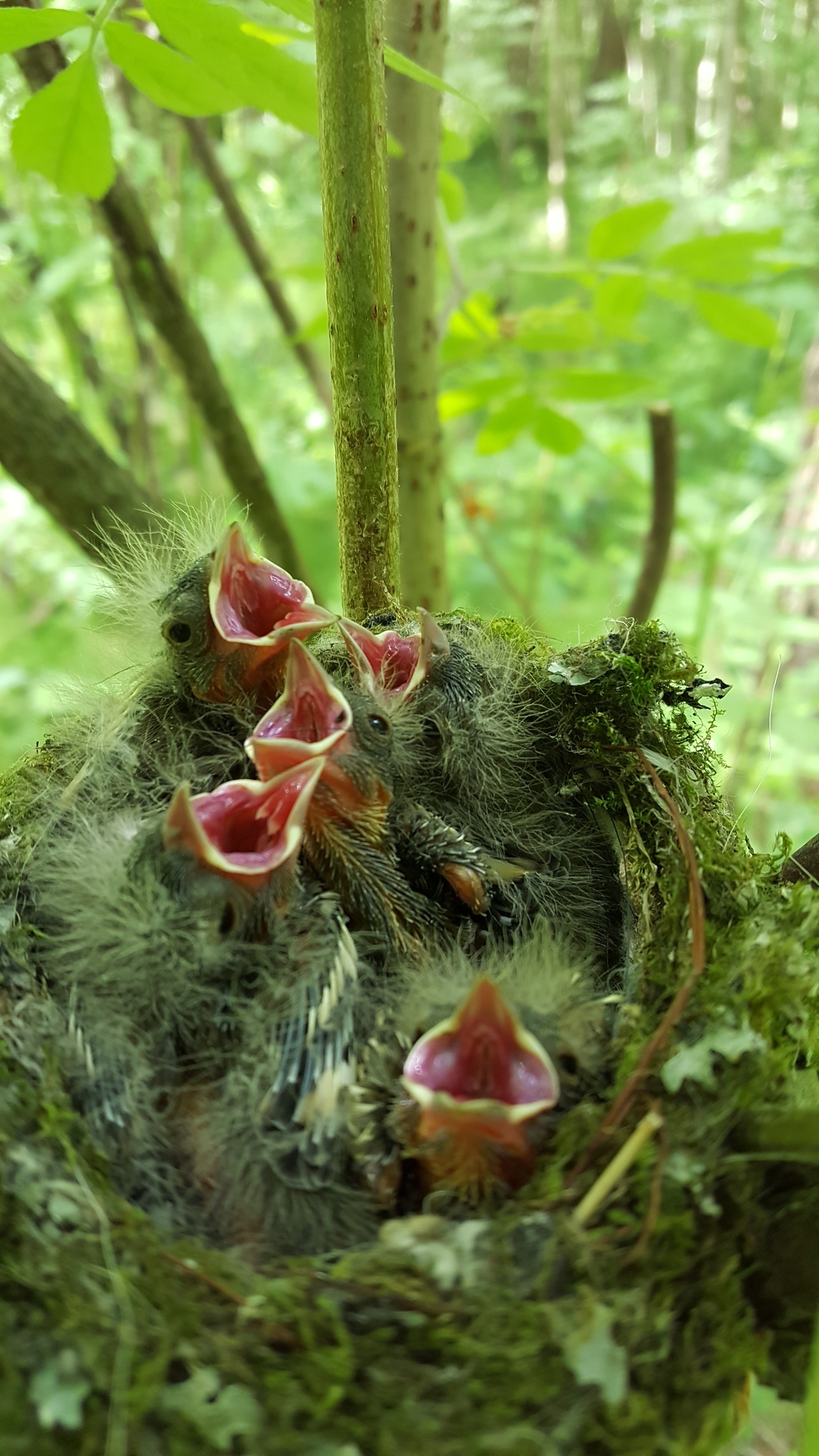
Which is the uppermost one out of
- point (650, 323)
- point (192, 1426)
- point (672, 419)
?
point (650, 323)

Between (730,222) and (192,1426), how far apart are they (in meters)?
3.66

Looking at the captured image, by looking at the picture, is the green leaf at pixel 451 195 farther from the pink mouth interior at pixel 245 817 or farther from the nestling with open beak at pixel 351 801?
the pink mouth interior at pixel 245 817

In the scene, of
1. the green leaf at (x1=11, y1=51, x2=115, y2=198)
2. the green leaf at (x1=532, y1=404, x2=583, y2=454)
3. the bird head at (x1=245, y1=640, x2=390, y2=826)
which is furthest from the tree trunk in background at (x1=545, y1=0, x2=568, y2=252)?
the bird head at (x1=245, y1=640, x2=390, y2=826)

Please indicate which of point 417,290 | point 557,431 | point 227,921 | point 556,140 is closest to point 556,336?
point 557,431

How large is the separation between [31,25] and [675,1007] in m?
0.86

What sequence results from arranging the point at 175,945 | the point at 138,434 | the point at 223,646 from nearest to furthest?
the point at 175,945 → the point at 223,646 → the point at 138,434

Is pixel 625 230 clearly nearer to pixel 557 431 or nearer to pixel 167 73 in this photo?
pixel 557 431

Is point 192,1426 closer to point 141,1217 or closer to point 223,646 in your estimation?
point 141,1217

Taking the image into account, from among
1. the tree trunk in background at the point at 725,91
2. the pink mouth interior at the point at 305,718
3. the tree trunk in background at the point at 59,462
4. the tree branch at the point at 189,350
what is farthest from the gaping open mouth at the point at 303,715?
the tree trunk in background at the point at 725,91

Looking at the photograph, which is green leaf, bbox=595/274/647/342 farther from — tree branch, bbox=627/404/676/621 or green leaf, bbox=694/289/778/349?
tree branch, bbox=627/404/676/621

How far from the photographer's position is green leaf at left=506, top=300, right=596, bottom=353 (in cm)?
133

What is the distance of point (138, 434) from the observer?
2072 mm

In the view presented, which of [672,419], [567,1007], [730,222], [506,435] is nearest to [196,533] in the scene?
[567,1007]

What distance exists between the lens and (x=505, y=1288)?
44 cm
